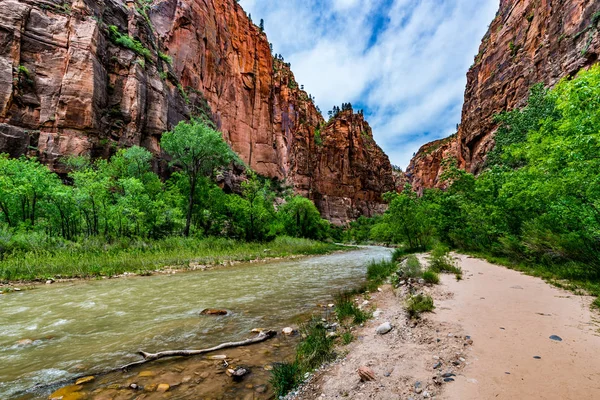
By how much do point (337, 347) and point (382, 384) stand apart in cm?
179

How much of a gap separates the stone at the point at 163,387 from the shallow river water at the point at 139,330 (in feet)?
0.20

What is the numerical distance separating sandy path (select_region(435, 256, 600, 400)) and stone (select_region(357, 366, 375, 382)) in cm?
85

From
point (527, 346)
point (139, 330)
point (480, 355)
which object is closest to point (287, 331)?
point (139, 330)

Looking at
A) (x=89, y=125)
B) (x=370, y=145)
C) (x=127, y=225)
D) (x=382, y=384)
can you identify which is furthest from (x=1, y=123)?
(x=370, y=145)

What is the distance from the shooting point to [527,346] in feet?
12.1

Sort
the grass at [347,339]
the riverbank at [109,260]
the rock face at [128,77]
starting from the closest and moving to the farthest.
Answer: the grass at [347,339] < the riverbank at [109,260] < the rock face at [128,77]

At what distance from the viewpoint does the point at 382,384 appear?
3125 millimetres

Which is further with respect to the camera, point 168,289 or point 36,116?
point 36,116

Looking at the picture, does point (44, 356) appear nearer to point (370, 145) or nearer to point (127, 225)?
point (127, 225)

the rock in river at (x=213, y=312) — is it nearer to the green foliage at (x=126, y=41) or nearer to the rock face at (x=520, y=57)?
the rock face at (x=520, y=57)

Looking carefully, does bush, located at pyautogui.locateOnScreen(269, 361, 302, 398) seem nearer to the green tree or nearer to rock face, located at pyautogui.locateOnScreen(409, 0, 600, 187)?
the green tree

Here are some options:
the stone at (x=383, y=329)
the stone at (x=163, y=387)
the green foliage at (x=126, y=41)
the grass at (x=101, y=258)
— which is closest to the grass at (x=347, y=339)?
the stone at (x=383, y=329)

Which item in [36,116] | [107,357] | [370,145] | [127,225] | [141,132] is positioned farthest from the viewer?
[370,145]

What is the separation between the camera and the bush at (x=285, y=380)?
3496 mm
